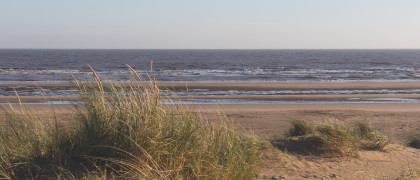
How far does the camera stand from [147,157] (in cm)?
412

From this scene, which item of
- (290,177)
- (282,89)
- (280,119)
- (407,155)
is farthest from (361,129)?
(282,89)

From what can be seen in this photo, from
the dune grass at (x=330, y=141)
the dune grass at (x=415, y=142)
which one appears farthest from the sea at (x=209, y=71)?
the dune grass at (x=415, y=142)

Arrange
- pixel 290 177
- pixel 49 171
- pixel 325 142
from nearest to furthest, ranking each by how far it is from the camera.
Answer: pixel 49 171 < pixel 290 177 < pixel 325 142

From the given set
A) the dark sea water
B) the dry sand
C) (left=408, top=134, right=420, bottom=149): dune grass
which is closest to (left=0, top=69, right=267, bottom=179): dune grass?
the dry sand

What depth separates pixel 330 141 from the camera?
255 inches

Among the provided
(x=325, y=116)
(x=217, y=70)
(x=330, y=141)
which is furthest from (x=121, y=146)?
(x=217, y=70)

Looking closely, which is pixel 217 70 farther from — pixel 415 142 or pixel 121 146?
pixel 121 146

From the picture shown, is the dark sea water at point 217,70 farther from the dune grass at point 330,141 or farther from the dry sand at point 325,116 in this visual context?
the dune grass at point 330,141

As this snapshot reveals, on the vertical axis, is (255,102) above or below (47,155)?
below

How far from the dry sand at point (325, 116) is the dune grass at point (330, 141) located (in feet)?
0.73

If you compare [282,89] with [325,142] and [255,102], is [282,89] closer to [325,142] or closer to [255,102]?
[255,102]

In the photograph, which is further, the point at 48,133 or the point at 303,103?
the point at 303,103

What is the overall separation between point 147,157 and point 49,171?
1072 mm

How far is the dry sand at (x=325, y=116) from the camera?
5.52m
